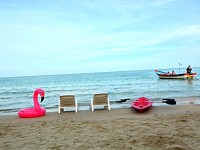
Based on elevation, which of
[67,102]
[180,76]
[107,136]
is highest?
[180,76]

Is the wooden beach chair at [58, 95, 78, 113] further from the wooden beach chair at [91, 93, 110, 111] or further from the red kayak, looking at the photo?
the red kayak

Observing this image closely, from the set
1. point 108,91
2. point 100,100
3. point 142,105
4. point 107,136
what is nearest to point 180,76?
point 108,91

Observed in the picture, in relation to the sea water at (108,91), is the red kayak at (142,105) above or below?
above

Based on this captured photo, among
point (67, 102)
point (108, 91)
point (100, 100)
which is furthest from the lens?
point (108, 91)

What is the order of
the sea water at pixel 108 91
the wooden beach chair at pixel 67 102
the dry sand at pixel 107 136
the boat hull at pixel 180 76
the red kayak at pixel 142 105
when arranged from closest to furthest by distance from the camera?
the dry sand at pixel 107 136
the red kayak at pixel 142 105
the wooden beach chair at pixel 67 102
the sea water at pixel 108 91
the boat hull at pixel 180 76

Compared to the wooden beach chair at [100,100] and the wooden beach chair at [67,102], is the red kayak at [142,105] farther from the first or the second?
the wooden beach chair at [67,102]

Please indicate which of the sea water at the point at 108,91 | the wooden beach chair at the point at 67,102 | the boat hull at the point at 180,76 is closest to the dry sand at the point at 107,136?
the wooden beach chair at the point at 67,102

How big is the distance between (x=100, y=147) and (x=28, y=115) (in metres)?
5.10

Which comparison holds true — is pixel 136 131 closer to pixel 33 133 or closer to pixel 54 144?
pixel 54 144

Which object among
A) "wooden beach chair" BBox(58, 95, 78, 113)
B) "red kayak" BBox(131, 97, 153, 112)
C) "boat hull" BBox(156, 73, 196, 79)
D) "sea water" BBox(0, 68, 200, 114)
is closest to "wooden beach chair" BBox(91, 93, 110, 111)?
"wooden beach chair" BBox(58, 95, 78, 113)

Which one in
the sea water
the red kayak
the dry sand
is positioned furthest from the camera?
the sea water

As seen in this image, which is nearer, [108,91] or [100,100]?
[100,100]

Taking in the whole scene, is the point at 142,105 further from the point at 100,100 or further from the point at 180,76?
the point at 180,76

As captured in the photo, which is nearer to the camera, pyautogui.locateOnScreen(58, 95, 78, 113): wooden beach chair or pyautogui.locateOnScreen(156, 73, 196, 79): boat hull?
pyautogui.locateOnScreen(58, 95, 78, 113): wooden beach chair
